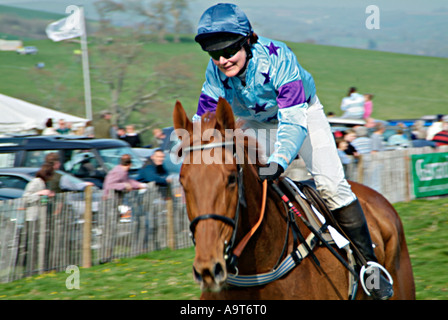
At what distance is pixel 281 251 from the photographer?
3283 millimetres

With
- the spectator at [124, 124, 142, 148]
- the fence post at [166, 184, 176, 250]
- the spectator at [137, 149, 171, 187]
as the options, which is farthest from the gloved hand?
the spectator at [124, 124, 142, 148]

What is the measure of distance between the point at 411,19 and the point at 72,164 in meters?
72.7

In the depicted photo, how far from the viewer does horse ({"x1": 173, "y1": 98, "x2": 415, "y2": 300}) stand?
2.63 metres

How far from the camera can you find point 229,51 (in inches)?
131

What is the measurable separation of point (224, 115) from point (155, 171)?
22.6 feet

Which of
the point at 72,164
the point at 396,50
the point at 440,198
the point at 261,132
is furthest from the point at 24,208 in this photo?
the point at 396,50

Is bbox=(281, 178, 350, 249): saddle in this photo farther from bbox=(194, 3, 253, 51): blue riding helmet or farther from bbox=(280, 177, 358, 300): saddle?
bbox=(194, 3, 253, 51): blue riding helmet

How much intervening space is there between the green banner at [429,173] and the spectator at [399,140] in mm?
1628

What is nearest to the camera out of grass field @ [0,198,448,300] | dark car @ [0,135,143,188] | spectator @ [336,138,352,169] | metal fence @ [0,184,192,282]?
grass field @ [0,198,448,300]

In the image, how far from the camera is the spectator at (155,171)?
31.6 feet

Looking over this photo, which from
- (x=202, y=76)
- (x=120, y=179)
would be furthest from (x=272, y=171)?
(x=202, y=76)

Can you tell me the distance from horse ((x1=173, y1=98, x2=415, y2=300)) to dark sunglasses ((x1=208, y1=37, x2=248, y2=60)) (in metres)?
0.50

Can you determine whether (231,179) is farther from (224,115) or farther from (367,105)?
(367,105)
